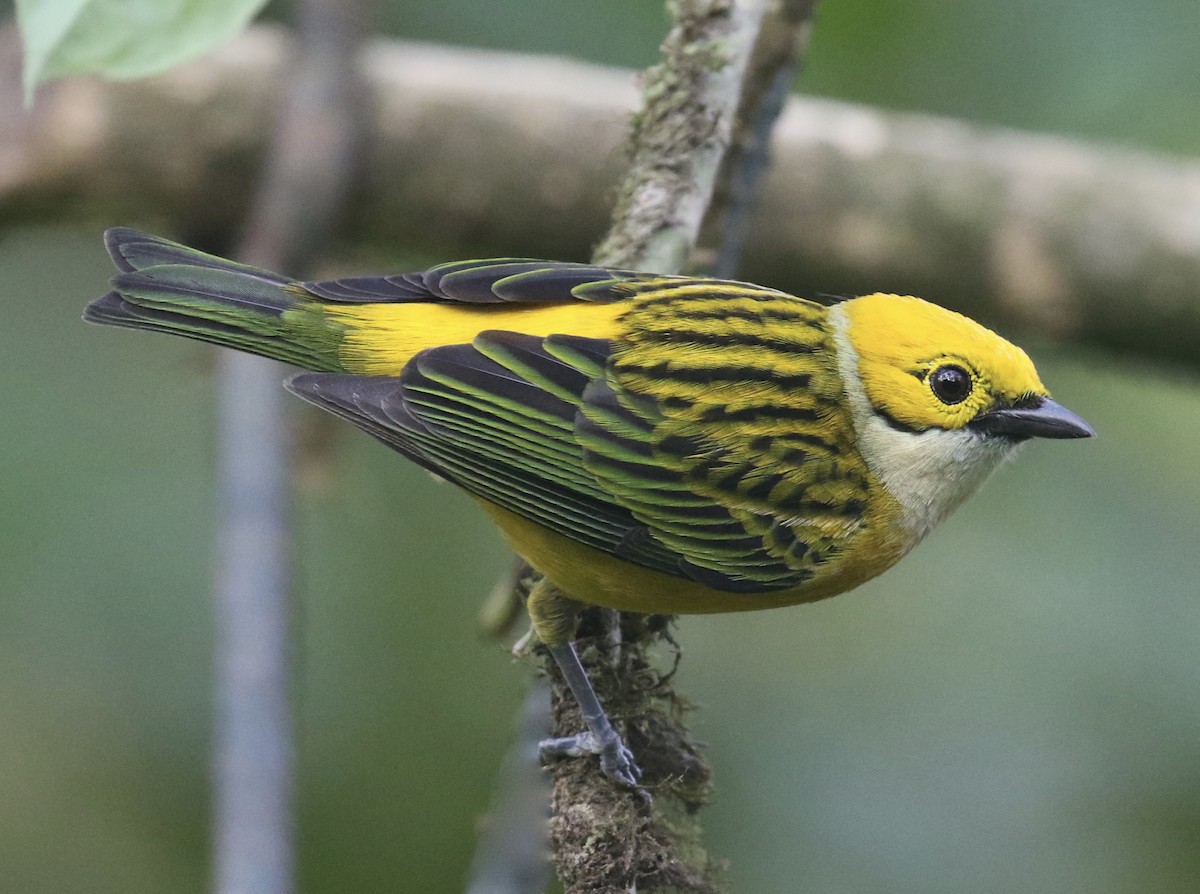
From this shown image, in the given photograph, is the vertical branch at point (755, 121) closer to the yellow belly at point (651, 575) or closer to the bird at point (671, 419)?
the bird at point (671, 419)

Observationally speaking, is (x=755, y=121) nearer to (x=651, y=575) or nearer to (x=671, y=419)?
(x=671, y=419)

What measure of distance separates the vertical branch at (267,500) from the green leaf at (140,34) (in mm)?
1355

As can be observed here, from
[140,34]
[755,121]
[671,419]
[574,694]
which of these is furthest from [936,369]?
[140,34]

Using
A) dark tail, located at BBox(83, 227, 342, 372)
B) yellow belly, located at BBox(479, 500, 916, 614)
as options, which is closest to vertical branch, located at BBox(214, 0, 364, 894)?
dark tail, located at BBox(83, 227, 342, 372)

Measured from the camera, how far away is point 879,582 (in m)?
5.04

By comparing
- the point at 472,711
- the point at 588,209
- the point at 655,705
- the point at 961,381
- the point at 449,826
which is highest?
the point at 588,209

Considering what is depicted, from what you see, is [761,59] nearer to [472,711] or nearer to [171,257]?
[171,257]

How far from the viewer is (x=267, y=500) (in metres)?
3.45

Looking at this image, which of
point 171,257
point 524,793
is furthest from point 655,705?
point 171,257

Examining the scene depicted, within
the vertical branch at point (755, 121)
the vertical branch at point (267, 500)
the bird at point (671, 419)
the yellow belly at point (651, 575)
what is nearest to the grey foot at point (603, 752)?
the bird at point (671, 419)

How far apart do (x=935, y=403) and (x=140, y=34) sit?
1.86 m

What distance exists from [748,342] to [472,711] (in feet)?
7.18

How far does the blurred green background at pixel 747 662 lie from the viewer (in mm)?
4484

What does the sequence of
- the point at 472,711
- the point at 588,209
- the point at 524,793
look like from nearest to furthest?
the point at 524,793, the point at 472,711, the point at 588,209
